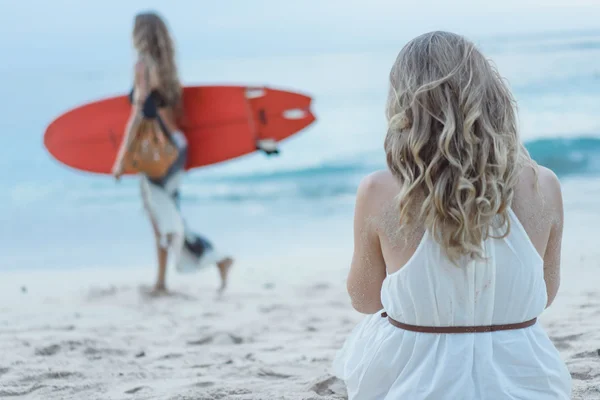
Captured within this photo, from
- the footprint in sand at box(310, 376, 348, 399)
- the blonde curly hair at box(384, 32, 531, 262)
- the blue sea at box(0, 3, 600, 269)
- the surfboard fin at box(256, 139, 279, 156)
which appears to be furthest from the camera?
the blue sea at box(0, 3, 600, 269)

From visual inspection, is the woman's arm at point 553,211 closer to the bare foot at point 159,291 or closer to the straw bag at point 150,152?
the straw bag at point 150,152

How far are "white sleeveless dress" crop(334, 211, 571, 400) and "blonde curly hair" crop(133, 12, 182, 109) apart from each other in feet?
9.67

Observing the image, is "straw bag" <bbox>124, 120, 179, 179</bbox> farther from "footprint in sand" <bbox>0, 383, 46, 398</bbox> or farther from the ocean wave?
the ocean wave

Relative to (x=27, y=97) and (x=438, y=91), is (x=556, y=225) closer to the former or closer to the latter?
(x=438, y=91)

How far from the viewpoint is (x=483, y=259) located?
1489 mm

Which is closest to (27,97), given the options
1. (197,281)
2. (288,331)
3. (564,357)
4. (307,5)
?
(307,5)

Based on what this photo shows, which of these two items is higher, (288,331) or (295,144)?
(288,331)

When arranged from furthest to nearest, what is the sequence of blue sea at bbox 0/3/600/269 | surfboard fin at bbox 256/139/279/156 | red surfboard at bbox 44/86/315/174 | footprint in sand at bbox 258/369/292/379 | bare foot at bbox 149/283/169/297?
1. blue sea at bbox 0/3/600/269
2. red surfboard at bbox 44/86/315/174
3. surfboard fin at bbox 256/139/279/156
4. bare foot at bbox 149/283/169/297
5. footprint in sand at bbox 258/369/292/379

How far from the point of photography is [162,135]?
4.22 metres

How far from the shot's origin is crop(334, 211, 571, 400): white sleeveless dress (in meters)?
1.50

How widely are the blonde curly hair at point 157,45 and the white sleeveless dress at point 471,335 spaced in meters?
2.95

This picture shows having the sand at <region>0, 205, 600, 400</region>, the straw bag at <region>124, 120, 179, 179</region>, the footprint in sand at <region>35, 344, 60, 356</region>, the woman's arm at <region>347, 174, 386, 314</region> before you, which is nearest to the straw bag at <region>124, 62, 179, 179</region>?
the straw bag at <region>124, 120, 179, 179</region>

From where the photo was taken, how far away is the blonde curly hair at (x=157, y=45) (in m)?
4.18

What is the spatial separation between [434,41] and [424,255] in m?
0.44
